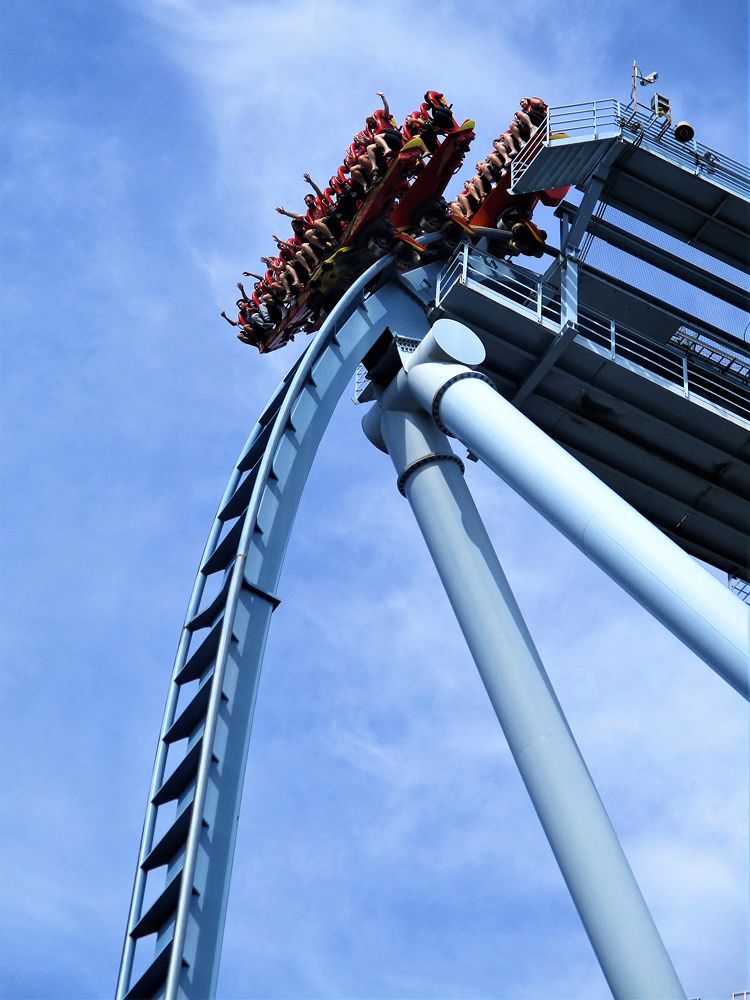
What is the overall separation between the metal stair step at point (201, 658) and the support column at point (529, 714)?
2685 mm

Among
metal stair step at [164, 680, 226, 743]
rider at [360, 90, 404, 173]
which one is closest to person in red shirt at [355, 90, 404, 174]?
rider at [360, 90, 404, 173]

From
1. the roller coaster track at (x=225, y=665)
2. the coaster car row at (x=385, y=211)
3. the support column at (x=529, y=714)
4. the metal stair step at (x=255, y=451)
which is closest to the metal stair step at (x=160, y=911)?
the roller coaster track at (x=225, y=665)

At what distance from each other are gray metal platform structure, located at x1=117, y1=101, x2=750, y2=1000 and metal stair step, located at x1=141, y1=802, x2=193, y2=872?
1205mm

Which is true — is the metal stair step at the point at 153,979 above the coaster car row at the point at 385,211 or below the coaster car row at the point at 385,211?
below

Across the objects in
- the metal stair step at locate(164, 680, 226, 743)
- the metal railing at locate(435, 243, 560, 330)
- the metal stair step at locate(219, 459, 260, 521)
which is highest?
the metal railing at locate(435, 243, 560, 330)

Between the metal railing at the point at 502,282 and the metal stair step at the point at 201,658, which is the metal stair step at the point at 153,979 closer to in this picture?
the metal stair step at the point at 201,658

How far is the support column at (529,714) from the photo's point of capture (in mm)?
13367

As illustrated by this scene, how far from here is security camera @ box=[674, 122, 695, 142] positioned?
18.1 metres

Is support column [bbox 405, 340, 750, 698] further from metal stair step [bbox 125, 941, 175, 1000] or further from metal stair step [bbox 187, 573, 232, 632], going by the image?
metal stair step [bbox 125, 941, 175, 1000]

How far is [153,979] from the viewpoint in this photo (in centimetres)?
1262

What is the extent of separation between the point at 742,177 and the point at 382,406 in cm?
563

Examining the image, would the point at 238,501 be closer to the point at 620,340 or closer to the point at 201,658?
the point at 201,658

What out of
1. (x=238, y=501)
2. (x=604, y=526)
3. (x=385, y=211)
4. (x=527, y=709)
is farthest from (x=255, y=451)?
(x=604, y=526)

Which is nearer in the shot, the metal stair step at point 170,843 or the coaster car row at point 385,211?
the metal stair step at point 170,843
